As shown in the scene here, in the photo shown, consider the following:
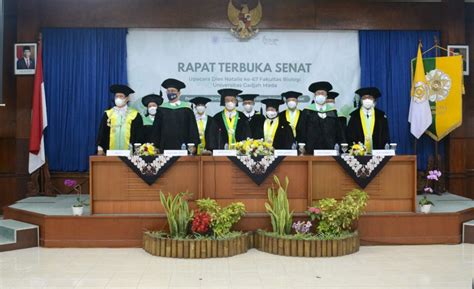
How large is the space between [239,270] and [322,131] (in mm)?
3193

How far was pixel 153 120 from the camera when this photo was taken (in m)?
8.29

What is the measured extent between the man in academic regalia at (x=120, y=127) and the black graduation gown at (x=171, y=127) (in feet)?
1.14

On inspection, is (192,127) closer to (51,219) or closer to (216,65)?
(216,65)

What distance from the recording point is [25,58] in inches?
345

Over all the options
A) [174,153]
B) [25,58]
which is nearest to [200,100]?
[174,153]

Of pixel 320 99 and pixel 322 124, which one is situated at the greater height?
pixel 320 99

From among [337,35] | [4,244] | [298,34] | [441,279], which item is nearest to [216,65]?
[298,34]

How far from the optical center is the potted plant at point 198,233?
5.96m

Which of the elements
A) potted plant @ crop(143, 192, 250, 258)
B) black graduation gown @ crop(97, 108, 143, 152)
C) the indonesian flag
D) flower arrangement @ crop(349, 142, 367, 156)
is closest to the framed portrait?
flower arrangement @ crop(349, 142, 367, 156)

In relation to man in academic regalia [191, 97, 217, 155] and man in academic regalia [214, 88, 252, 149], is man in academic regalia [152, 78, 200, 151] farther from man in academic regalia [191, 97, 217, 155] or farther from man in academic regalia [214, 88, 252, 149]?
man in academic regalia [214, 88, 252, 149]

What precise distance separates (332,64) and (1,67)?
5.44 meters

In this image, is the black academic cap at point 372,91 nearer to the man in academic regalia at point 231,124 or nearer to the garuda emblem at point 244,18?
the man in academic regalia at point 231,124

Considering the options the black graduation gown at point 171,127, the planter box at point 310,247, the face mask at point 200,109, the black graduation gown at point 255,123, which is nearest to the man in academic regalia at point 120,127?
the black graduation gown at point 171,127

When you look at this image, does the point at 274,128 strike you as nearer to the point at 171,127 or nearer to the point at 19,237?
the point at 171,127
